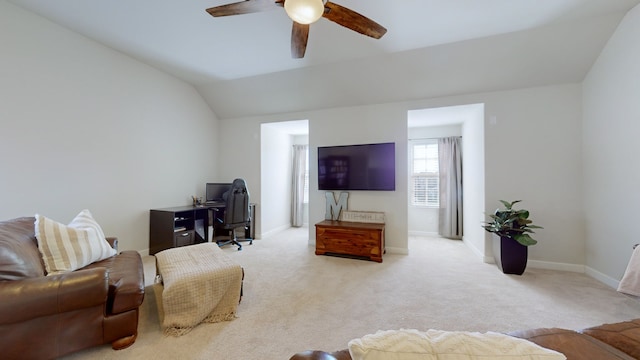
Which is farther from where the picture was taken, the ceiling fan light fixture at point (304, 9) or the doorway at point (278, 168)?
the doorway at point (278, 168)

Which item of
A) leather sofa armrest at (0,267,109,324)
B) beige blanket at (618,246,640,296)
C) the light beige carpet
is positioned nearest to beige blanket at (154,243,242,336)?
the light beige carpet

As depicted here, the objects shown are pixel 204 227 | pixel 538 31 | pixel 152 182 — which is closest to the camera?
pixel 538 31

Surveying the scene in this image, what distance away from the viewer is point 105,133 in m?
3.39

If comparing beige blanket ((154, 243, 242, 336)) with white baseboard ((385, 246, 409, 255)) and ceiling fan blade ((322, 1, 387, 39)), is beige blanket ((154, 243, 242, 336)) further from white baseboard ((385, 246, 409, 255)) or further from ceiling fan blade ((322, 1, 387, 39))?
white baseboard ((385, 246, 409, 255))

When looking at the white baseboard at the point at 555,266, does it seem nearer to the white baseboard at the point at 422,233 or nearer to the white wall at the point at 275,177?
the white baseboard at the point at 422,233

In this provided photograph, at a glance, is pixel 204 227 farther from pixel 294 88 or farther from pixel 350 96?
pixel 350 96

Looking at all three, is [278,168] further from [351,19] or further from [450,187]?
[351,19]

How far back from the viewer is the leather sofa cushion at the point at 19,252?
5.07ft

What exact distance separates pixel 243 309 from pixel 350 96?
11.3ft

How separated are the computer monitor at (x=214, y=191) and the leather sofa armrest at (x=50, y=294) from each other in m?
3.26

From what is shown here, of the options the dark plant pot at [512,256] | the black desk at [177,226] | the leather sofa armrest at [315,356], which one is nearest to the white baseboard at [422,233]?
the dark plant pot at [512,256]

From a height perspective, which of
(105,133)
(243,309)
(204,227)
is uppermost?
(105,133)

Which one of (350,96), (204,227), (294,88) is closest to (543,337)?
(350,96)

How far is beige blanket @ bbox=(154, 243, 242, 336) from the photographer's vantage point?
1931 mm
